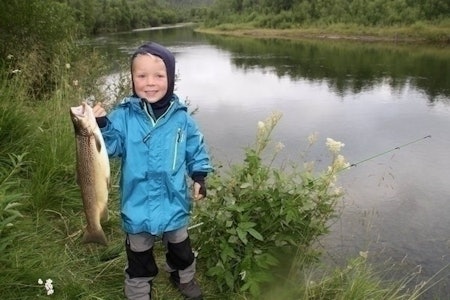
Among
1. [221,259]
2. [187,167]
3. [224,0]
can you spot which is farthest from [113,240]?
[224,0]

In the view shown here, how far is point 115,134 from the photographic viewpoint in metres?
2.57

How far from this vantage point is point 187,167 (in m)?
2.81

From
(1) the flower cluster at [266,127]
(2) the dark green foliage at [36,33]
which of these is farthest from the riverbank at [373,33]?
(1) the flower cluster at [266,127]

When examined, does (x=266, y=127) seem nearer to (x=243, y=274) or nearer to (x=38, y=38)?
(x=243, y=274)

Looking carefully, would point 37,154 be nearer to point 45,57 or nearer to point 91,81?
point 91,81

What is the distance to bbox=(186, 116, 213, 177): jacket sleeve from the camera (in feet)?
9.04

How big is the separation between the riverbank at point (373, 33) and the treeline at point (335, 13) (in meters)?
1.89

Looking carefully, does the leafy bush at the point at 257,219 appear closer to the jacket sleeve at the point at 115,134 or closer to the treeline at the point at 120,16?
the jacket sleeve at the point at 115,134

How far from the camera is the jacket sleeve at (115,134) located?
2.52m

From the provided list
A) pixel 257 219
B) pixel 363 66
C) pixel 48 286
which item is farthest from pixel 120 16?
pixel 48 286

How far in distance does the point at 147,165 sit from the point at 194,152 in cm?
32

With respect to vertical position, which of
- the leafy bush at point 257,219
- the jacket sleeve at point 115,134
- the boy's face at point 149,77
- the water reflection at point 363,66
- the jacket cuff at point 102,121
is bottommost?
the water reflection at point 363,66

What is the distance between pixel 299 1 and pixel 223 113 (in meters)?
55.9

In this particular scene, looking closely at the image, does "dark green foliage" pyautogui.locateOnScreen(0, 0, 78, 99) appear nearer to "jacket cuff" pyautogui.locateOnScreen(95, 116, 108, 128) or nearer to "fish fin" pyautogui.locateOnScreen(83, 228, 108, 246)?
"fish fin" pyautogui.locateOnScreen(83, 228, 108, 246)
